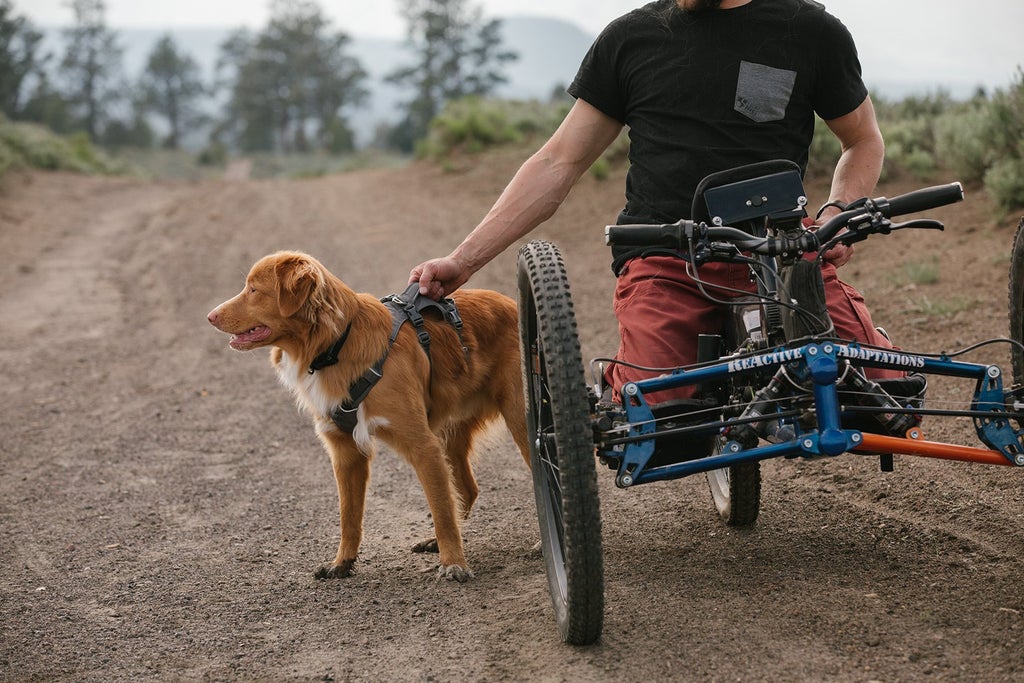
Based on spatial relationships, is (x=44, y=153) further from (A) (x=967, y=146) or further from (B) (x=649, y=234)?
(B) (x=649, y=234)

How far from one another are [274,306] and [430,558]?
138cm

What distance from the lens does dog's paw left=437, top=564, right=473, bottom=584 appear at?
4.34 meters

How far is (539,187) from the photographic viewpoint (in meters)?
4.31

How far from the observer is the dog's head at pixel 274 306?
4480 millimetres

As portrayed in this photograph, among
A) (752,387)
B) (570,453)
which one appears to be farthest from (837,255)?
(570,453)

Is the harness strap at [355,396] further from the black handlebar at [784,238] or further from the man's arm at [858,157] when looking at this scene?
the man's arm at [858,157]

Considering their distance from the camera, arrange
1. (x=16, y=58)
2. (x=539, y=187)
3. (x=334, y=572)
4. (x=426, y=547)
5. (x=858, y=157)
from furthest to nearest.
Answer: (x=16, y=58) → (x=426, y=547) → (x=334, y=572) → (x=539, y=187) → (x=858, y=157)

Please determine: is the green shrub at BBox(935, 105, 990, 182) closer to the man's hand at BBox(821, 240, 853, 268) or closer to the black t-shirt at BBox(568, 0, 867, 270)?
the black t-shirt at BBox(568, 0, 867, 270)

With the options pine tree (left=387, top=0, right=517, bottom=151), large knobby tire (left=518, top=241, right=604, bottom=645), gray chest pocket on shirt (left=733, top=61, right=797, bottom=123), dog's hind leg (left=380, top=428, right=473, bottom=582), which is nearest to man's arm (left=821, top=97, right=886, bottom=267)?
gray chest pocket on shirt (left=733, top=61, right=797, bottom=123)

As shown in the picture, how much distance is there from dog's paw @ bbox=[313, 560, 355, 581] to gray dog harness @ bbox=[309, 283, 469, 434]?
602 mm

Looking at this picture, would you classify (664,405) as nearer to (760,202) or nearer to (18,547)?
(760,202)

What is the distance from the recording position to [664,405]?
11.2 feet

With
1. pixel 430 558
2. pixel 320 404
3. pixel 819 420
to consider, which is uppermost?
pixel 819 420

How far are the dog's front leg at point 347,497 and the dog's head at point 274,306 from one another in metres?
0.53
